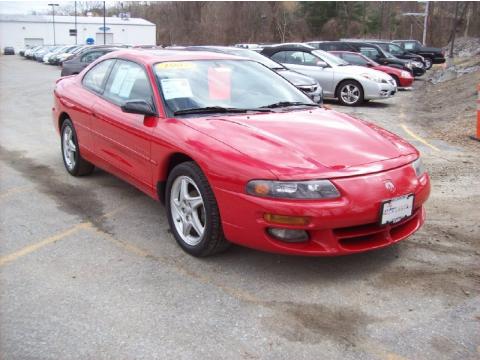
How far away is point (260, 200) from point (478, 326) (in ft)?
4.66

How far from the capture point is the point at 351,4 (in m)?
63.2

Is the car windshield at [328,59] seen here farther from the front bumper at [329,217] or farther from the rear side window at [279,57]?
the front bumper at [329,217]

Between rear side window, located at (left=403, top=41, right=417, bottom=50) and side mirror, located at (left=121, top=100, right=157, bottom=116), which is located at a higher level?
rear side window, located at (left=403, top=41, right=417, bottom=50)

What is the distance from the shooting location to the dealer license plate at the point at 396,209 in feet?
11.1

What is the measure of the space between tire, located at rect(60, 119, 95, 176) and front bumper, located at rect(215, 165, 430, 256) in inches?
113

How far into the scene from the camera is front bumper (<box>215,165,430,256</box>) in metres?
3.23

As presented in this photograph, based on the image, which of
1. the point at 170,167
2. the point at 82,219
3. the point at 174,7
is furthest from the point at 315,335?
the point at 174,7

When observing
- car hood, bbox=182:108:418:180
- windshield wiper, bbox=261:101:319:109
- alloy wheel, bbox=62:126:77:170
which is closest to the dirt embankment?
windshield wiper, bbox=261:101:319:109

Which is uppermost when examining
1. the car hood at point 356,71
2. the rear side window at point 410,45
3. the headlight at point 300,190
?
the rear side window at point 410,45

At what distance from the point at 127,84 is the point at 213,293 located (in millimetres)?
2378

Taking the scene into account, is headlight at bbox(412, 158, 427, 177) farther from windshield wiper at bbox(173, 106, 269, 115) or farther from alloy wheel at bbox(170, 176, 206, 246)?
alloy wheel at bbox(170, 176, 206, 246)

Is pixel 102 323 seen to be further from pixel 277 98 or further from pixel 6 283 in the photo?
pixel 277 98

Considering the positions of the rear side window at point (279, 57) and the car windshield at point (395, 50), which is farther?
A: the car windshield at point (395, 50)

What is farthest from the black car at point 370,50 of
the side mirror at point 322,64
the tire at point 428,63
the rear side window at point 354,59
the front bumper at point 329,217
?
the front bumper at point 329,217
